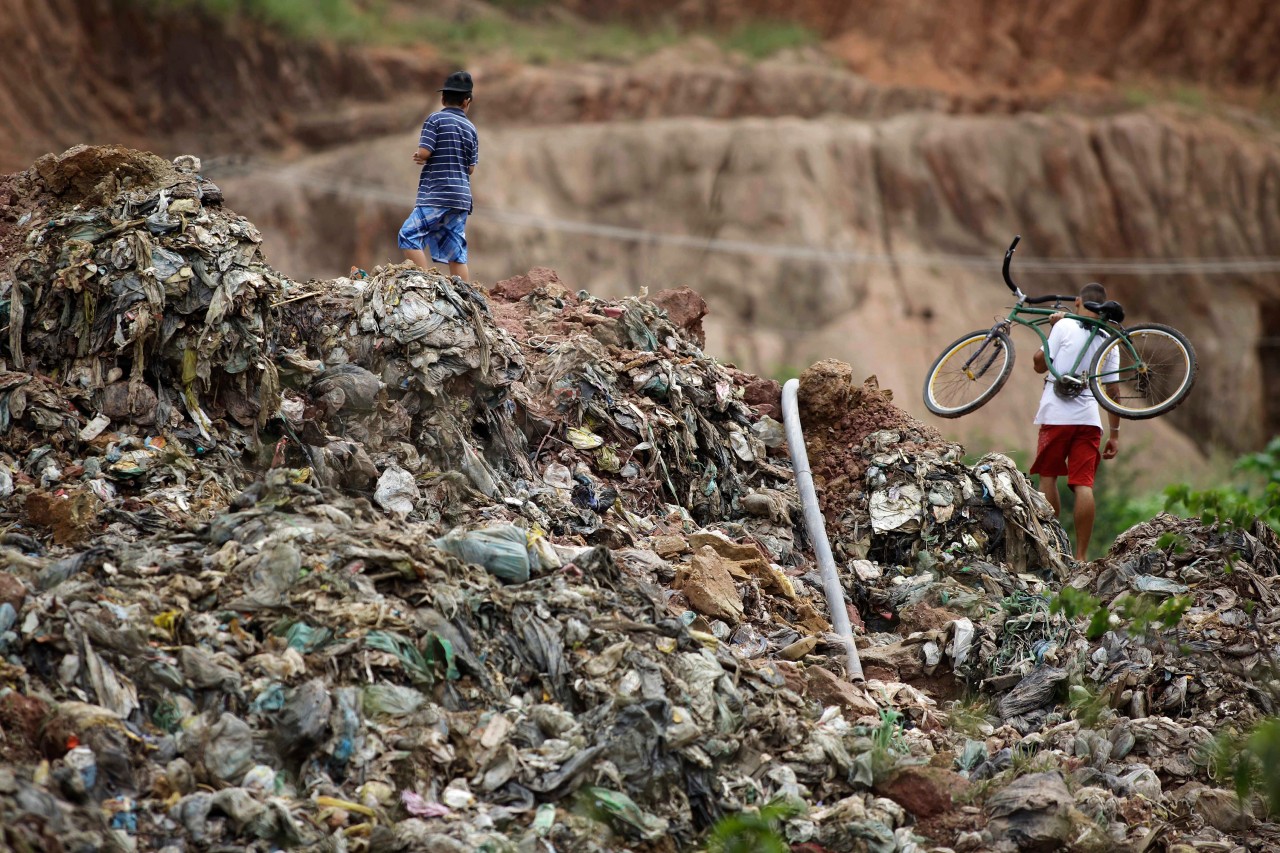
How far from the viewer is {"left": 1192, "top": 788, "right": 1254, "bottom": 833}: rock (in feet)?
16.6

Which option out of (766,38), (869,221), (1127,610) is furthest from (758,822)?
(766,38)

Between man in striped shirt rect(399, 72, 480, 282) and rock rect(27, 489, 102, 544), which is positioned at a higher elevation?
man in striped shirt rect(399, 72, 480, 282)

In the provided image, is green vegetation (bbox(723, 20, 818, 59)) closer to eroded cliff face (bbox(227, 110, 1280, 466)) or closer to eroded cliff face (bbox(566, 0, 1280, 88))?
eroded cliff face (bbox(566, 0, 1280, 88))

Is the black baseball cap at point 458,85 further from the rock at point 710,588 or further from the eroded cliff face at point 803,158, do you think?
the eroded cliff face at point 803,158

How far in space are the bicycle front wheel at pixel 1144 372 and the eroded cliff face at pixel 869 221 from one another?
11.4 meters

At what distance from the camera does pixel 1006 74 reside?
72.8 feet

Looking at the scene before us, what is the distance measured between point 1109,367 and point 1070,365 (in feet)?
0.65

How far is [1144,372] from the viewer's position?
22.4 ft

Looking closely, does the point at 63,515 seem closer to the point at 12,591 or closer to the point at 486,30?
the point at 12,591

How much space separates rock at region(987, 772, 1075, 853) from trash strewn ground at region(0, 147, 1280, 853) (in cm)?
1

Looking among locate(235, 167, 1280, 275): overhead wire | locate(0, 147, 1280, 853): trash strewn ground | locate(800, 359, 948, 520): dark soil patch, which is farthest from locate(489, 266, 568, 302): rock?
locate(235, 167, 1280, 275): overhead wire

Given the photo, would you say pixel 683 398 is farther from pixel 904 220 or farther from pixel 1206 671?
pixel 904 220

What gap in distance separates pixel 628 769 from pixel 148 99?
17.6 meters

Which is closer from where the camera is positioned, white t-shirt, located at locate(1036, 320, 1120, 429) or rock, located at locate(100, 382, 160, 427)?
rock, located at locate(100, 382, 160, 427)
